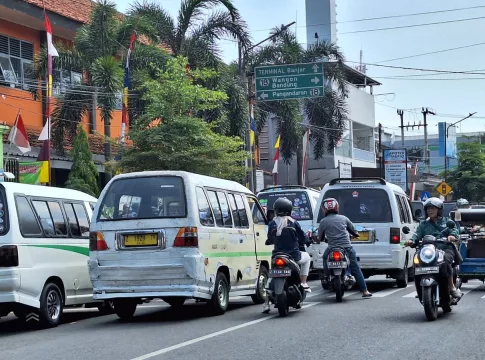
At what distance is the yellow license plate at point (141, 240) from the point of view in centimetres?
→ 1197

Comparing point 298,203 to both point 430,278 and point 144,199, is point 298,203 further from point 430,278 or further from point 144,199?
point 430,278

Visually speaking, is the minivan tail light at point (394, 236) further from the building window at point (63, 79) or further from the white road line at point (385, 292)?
the building window at point (63, 79)

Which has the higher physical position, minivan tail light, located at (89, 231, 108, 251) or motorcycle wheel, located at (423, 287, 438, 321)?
minivan tail light, located at (89, 231, 108, 251)

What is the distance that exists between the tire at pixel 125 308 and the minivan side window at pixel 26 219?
164 cm

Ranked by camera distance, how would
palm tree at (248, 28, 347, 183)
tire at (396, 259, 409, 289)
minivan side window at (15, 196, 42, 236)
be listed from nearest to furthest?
minivan side window at (15, 196, 42, 236) → tire at (396, 259, 409, 289) → palm tree at (248, 28, 347, 183)

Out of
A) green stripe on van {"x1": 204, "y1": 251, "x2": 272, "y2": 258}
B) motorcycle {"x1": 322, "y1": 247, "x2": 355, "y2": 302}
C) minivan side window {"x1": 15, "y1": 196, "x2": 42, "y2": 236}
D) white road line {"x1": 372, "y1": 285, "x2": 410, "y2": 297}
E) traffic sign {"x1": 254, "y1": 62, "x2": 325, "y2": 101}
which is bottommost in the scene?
white road line {"x1": 372, "y1": 285, "x2": 410, "y2": 297}

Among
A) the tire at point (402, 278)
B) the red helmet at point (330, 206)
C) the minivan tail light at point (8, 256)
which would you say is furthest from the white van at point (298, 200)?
the minivan tail light at point (8, 256)

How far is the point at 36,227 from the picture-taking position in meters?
12.1

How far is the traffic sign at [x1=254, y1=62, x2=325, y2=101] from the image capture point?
31.1 m

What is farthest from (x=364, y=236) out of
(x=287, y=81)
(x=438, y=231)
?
(x=287, y=81)

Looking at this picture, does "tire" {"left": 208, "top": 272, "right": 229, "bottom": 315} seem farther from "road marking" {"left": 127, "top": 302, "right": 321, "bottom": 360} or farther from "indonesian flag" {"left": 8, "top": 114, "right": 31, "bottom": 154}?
"indonesian flag" {"left": 8, "top": 114, "right": 31, "bottom": 154}

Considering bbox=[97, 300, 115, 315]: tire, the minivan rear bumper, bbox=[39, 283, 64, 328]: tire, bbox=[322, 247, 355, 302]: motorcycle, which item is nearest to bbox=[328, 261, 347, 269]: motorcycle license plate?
bbox=[322, 247, 355, 302]: motorcycle

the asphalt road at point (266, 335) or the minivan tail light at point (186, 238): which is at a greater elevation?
the minivan tail light at point (186, 238)

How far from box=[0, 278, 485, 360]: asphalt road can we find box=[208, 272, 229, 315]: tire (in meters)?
0.20
